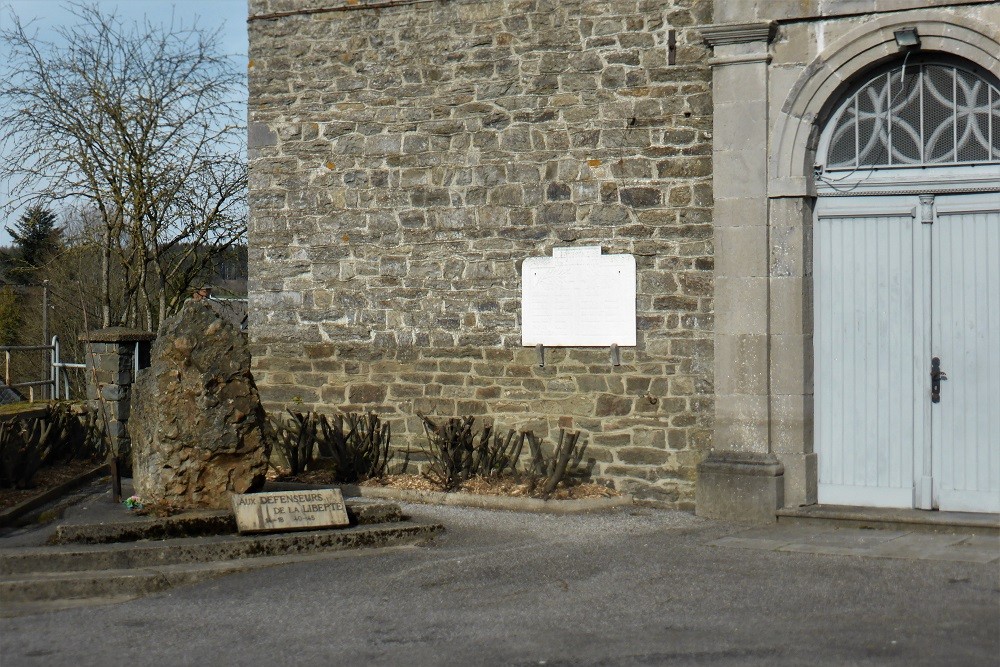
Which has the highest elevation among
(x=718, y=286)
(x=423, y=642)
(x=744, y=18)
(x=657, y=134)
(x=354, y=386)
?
(x=744, y=18)

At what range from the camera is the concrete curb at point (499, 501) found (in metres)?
9.52

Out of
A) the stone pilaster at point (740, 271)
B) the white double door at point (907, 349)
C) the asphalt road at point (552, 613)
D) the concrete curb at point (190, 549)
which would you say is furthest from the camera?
the stone pilaster at point (740, 271)

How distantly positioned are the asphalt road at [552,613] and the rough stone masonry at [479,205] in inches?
89.8

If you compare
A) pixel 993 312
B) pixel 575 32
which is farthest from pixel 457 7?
pixel 993 312

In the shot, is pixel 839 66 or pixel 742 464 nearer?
pixel 839 66

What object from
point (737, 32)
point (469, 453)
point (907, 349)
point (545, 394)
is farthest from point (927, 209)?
point (469, 453)

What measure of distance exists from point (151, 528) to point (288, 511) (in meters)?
0.90

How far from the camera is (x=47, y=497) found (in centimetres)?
927

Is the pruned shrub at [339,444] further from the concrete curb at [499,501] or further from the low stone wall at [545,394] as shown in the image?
the concrete curb at [499,501]

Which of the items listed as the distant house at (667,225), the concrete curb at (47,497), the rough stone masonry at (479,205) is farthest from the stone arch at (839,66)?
the concrete curb at (47,497)

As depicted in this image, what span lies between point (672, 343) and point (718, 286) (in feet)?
2.34

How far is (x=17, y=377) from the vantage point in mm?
24828

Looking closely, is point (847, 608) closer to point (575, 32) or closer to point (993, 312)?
point (993, 312)

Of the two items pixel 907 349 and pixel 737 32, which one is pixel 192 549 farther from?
pixel 737 32
